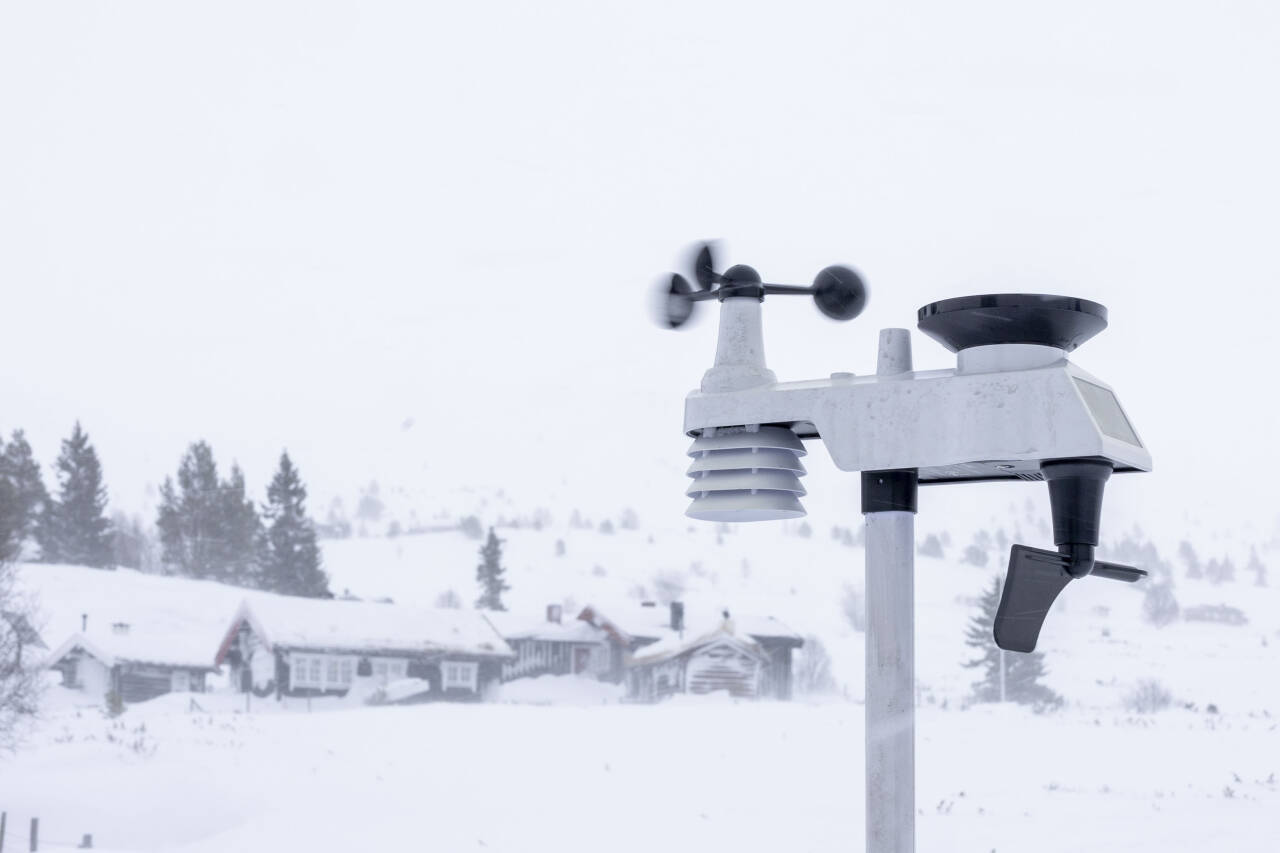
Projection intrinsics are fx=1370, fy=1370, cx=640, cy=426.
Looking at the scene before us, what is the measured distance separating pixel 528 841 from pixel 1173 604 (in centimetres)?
8033

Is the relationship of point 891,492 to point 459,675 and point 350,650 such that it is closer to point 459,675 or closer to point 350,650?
point 350,650

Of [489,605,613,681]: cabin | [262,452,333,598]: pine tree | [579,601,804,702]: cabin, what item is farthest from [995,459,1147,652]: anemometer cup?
[262,452,333,598]: pine tree

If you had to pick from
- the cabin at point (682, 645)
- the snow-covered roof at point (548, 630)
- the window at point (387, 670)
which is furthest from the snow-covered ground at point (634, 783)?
the snow-covered roof at point (548, 630)

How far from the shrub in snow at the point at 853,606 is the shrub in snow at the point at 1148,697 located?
3599 centimetres

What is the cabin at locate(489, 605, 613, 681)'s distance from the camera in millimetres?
54344

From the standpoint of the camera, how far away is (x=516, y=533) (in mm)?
152375

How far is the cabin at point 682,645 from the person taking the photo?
51.5 metres

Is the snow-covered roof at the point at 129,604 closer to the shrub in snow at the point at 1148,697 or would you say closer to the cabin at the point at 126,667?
the cabin at the point at 126,667

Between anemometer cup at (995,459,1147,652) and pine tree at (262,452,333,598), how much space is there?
238 feet

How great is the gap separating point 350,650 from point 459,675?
4246mm

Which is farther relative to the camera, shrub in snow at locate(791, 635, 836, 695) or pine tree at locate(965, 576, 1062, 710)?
shrub in snow at locate(791, 635, 836, 695)

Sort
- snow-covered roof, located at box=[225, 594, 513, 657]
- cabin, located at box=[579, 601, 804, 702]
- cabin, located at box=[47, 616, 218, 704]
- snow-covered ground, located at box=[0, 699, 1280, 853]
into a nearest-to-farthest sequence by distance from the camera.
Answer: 1. snow-covered ground, located at box=[0, 699, 1280, 853]
2. snow-covered roof, located at box=[225, 594, 513, 657]
3. cabin, located at box=[579, 601, 804, 702]
4. cabin, located at box=[47, 616, 218, 704]

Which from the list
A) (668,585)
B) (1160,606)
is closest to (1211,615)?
(1160,606)

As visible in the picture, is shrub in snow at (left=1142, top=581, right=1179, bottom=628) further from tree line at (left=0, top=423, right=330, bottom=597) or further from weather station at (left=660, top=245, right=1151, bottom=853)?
weather station at (left=660, top=245, right=1151, bottom=853)
